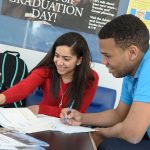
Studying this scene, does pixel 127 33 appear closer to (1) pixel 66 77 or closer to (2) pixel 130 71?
(2) pixel 130 71

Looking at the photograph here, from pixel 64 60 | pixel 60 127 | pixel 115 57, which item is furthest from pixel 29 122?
pixel 64 60

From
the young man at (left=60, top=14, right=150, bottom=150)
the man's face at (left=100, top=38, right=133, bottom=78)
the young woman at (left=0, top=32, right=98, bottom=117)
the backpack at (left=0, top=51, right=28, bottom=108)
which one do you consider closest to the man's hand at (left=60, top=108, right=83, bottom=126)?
the young man at (left=60, top=14, right=150, bottom=150)

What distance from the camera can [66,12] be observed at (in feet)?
8.68

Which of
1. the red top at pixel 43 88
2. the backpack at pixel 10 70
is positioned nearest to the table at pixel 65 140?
the red top at pixel 43 88

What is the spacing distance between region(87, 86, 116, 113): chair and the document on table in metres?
0.71

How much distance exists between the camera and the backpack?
2412 mm

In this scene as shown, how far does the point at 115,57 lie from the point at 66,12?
4.52 feet

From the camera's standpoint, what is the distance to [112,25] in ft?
4.48

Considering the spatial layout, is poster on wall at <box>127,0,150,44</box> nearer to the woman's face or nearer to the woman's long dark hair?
the woman's long dark hair

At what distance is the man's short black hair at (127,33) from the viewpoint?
52.4 inches

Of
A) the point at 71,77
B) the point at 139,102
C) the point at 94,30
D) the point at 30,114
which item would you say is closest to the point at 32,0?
the point at 94,30

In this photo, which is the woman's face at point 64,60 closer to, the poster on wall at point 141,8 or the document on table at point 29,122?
the document on table at point 29,122

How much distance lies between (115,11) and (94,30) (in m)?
0.23

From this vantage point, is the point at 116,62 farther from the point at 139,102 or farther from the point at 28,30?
the point at 28,30
